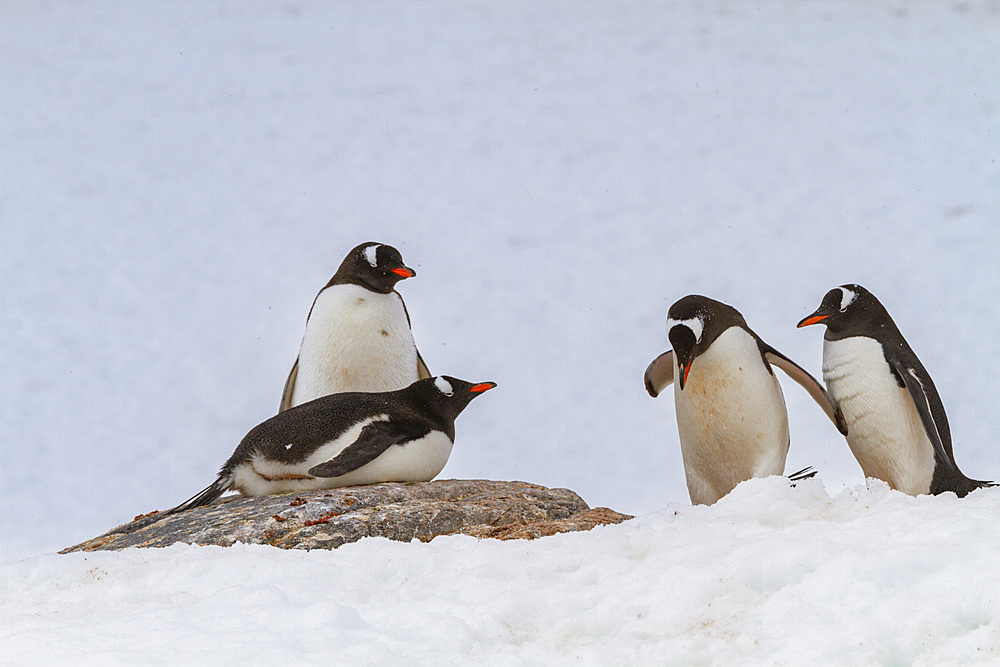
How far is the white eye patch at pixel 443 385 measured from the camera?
283cm

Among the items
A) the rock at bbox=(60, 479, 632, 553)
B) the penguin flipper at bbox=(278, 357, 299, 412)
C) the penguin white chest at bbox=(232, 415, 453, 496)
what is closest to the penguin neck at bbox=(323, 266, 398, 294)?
the penguin flipper at bbox=(278, 357, 299, 412)

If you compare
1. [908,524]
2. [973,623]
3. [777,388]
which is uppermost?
[777,388]

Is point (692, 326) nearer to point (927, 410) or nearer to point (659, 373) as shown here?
point (659, 373)

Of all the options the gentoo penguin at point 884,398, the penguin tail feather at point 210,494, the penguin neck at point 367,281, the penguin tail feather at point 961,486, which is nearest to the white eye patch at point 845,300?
the gentoo penguin at point 884,398

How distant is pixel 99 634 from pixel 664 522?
102 cm

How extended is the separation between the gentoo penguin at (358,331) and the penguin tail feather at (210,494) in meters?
0.53

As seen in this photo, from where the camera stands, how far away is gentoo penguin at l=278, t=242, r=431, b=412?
10.3 ft

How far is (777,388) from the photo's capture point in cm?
265

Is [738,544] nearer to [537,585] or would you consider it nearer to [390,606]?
[537,585]

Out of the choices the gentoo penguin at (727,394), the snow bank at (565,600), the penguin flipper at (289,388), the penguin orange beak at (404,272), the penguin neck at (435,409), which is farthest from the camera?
the penguin flipper at (289,388)

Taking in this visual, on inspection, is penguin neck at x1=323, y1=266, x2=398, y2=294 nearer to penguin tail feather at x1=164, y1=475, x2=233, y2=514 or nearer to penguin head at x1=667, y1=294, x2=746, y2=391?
penguin tail feather at x1=164, y1=475, x2=233, y2=514

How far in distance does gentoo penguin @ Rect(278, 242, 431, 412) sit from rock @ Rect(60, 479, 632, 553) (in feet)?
2.03

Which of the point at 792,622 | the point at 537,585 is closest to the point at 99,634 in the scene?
the point at 537,585

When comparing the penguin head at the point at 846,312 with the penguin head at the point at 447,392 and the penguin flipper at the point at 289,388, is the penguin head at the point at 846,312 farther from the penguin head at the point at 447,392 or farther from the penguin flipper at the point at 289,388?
the penguin flipper at the point at 289,388
